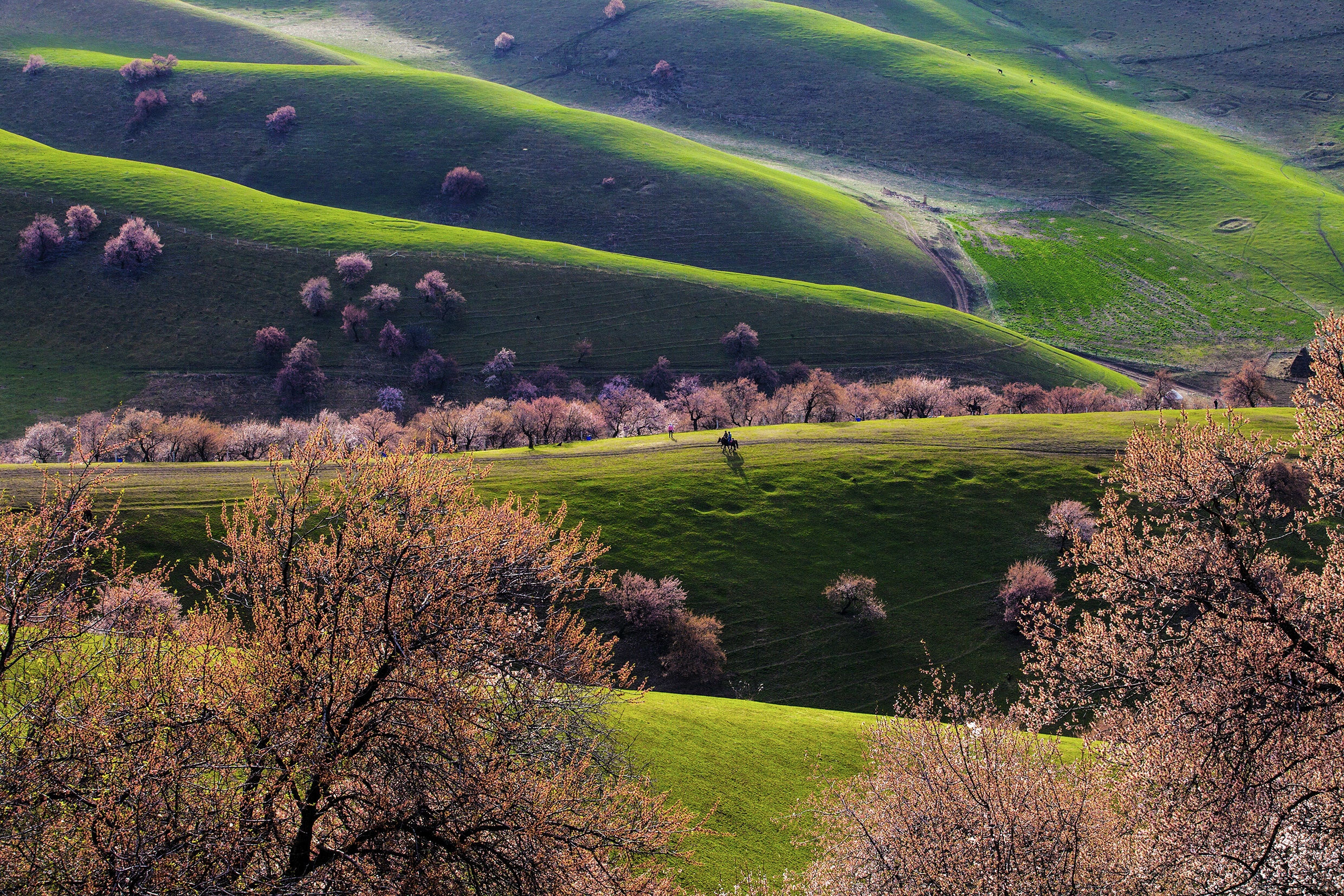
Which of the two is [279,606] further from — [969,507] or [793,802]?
[969,507]

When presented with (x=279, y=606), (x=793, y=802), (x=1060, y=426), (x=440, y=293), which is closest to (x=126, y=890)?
(x=279, y=606)

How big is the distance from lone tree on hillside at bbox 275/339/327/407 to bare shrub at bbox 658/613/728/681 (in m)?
58.2

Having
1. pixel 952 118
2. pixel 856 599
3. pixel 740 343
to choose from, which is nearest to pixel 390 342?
pixel 740 343

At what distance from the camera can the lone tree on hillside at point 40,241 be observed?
89.4m

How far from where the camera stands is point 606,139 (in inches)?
5463

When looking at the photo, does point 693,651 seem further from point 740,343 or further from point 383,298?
point 383,298

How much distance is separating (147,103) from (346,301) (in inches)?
3081

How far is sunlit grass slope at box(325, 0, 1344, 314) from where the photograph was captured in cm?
13675

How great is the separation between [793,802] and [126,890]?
20444mm

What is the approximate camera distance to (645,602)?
43.8 metres

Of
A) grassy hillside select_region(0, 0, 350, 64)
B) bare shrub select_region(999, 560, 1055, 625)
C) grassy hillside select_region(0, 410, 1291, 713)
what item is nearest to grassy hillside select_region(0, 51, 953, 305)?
grassy hillside select_region(0, 0, 350, 64)

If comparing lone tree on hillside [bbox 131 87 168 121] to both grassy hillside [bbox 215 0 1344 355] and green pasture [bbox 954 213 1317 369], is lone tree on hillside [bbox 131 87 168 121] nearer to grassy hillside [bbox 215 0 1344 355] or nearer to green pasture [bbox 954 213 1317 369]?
grassy hillside [bbox 215 0 1344 355]

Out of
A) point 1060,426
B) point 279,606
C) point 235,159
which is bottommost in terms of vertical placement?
point 1060,426

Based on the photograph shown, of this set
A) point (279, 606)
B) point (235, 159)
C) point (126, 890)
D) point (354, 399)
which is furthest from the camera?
point (235, 159)
